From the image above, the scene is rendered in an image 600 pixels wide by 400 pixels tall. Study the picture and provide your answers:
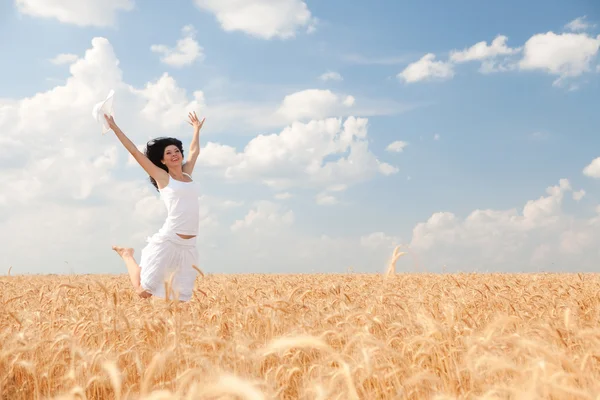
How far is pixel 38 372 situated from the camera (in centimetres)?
388

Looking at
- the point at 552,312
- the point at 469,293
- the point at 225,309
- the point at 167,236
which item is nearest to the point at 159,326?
the point at 225,309

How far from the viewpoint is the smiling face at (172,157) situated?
23.7 ft

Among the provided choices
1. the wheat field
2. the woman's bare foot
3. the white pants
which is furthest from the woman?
the wheat field

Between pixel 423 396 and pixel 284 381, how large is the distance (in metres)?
0.87

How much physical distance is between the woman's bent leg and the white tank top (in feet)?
2.62

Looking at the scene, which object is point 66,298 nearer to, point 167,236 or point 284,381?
point 167,236

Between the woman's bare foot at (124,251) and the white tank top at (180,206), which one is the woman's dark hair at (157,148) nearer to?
the white tank top at (180,206)

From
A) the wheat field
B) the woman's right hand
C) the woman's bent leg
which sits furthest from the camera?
the woman's bent leg

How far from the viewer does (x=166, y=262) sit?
7.06 metres

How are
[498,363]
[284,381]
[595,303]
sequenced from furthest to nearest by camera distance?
[595,303], [284,381], [498,363]

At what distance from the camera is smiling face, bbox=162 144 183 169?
23.7 ft

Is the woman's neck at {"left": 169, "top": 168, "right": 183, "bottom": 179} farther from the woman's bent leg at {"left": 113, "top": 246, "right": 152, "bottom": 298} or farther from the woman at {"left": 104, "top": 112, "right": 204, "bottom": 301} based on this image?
the woman's bent leg at {"left": 113, "top": 246, "right": 152, "bottom": 298}

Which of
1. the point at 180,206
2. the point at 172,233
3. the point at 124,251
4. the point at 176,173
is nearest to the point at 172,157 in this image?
the point at 176,173

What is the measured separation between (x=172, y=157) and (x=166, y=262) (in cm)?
134
